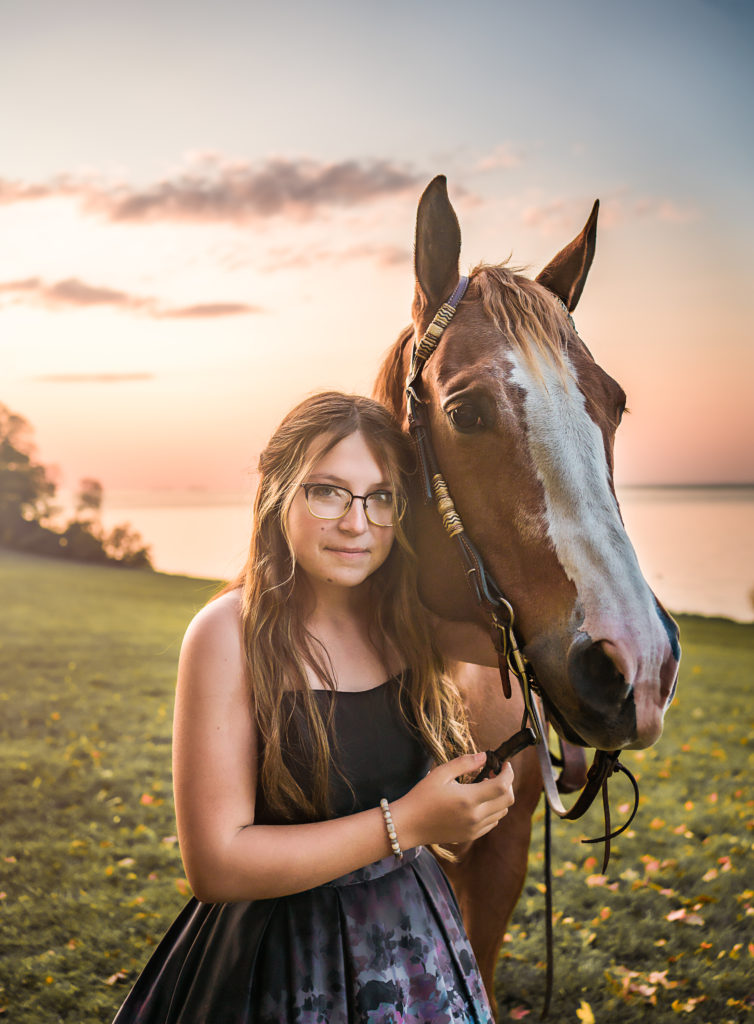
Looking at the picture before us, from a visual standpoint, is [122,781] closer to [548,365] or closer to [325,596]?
[325,596]

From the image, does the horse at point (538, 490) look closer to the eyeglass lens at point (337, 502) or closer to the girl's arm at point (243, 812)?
the eyeglass lens at point (337, 502)

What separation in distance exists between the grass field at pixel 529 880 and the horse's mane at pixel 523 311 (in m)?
1.28

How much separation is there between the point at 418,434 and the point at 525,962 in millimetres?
3346

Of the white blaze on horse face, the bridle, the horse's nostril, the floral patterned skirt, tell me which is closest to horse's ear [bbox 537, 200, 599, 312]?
the bridle

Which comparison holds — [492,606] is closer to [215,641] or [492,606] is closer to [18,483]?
[215,641]

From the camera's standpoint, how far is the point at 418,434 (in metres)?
1.87

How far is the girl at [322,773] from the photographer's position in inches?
62.1

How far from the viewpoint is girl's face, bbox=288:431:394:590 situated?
5.73ft

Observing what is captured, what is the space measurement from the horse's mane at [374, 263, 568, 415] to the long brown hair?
390mm

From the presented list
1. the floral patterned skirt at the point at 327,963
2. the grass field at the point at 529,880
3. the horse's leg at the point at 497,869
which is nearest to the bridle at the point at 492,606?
the floral patterned skirt at the point at 327,963

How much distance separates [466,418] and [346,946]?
1.23 m

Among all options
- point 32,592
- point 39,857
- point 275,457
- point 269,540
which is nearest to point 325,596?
point 269,540

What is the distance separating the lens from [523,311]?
1815 mm

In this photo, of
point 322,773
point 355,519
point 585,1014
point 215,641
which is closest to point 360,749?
point 322,773
